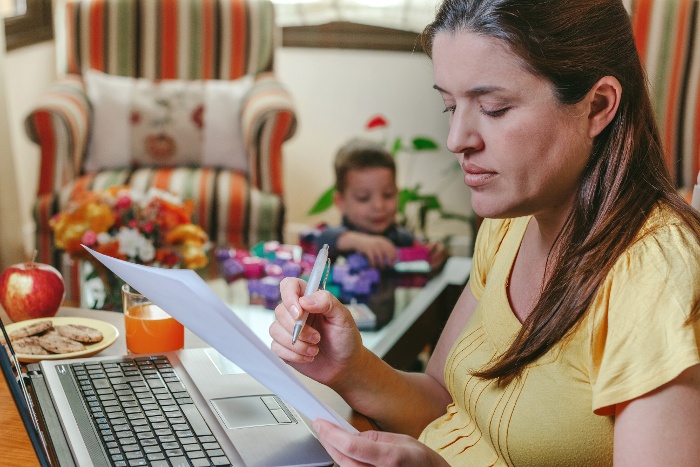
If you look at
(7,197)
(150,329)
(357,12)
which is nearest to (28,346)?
(150,329)

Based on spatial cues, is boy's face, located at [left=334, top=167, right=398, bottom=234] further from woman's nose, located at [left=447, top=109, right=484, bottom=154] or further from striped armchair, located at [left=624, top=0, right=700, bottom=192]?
woman's nose, located at [left=447, top=109, right=484, bottom=154]

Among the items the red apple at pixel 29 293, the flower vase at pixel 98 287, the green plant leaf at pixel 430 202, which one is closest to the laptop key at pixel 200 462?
the red apple at pixel 29 293

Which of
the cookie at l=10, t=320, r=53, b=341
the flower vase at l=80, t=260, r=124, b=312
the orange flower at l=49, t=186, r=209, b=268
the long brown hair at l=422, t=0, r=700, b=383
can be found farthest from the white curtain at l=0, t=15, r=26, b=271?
the long brown hair at l=422, t=0, r=700, b=383

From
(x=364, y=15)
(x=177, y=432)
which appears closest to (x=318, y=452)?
(x=177, y=432)

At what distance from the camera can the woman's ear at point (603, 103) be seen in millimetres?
893

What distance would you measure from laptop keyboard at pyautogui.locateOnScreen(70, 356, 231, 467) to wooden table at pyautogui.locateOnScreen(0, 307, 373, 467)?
0.07 m

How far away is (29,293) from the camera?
1275mm

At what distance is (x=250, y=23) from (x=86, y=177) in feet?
3.09

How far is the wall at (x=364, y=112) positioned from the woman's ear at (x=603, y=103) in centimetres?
317

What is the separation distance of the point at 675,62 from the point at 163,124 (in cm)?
199

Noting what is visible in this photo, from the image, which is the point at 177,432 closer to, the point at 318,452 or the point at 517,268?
the point at 318,452

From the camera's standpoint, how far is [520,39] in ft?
2.87

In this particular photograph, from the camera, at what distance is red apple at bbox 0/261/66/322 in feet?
4.19

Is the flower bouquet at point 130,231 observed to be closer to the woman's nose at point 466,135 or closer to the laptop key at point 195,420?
the laptop key at point 195,420
